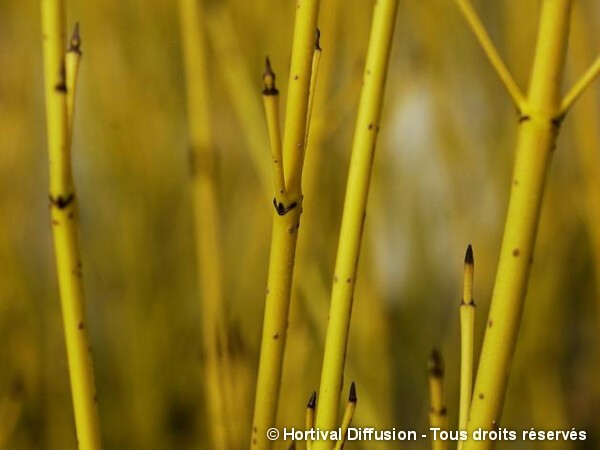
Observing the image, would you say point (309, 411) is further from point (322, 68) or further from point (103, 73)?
point (103, 73)

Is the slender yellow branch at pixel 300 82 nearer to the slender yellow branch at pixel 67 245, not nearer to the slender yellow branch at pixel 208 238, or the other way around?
the slender yellow branch at pixel 67 245

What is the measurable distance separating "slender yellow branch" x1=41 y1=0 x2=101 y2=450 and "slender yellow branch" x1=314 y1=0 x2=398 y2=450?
97 millimetres

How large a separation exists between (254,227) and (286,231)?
64 centimetres

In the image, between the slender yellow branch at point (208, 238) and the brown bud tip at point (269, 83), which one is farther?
the slender yellow branch at point (208, 238)

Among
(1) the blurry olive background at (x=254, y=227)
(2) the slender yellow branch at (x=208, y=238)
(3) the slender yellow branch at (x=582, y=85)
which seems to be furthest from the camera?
(1) the blurry olive background at (x=254, y=227)

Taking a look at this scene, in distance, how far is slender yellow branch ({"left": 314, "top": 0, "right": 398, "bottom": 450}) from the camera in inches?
12.2

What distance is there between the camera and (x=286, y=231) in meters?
0.32

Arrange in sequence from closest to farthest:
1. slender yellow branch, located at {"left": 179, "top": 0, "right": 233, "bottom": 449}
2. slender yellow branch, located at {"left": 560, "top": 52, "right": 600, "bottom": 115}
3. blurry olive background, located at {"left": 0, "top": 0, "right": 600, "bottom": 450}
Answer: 1. slender yellow branch, located at {"left": 560, "top": 52, "right": 600, "bottom": 115}
2. slender yellow branch, located at {"left": 179, "top": 0, "right": 233, "bottom": 449}
3. blurry olive background, located at {"left": 0, "top": 0, "right": 600, "bottom": 450}

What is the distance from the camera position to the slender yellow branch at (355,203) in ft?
1.02

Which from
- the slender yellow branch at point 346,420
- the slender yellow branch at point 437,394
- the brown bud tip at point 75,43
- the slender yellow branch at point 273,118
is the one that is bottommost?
the slender yellow branch at point 346,420

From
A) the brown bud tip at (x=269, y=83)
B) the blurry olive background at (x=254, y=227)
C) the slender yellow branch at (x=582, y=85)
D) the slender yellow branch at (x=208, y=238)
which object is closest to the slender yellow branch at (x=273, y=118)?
the brown bud tip at (x=269, y=83)

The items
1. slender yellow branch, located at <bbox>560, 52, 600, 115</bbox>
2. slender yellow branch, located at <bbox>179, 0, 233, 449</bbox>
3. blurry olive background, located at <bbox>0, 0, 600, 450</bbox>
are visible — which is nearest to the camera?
slender yellow branch, located at <bbox>560, 52, 600, 115</bbox>

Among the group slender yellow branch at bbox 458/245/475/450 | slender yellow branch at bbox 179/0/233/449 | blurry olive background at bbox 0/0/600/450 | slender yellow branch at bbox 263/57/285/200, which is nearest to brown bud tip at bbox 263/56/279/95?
slender yellow branch at bbox 263/57/285/200

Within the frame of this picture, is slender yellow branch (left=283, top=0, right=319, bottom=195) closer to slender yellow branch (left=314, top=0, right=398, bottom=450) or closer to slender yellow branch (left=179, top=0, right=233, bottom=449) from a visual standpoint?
slender yellow branch (left=314, top=0, right=398, bottom=450)
